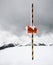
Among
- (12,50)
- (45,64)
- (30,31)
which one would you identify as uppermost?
(30,31)

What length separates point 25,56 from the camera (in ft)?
43.2

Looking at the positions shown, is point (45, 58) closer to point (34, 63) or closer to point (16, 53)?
point (34, 63)

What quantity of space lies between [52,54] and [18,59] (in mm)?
2292

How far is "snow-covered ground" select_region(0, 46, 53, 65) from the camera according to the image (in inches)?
475

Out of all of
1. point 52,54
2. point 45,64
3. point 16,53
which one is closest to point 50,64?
point 45,64

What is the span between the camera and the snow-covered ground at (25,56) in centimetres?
1206

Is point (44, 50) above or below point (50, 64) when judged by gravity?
below

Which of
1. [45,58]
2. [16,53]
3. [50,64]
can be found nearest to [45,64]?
[50,64]

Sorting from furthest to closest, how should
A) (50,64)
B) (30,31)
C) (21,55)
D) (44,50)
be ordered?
(44,50)
(21,55)
(30,31)
(50,64)

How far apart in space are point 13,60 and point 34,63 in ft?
4.70

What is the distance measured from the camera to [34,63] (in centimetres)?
1171

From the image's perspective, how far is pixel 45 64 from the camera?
458 inches

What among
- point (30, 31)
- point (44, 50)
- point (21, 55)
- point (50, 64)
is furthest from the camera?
point (44, 50)

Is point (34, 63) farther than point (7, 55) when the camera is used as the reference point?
No
